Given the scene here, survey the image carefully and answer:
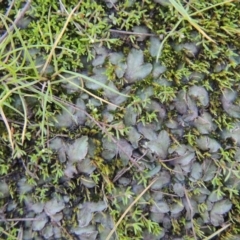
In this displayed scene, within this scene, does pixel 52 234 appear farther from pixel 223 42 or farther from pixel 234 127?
pixel 223 42

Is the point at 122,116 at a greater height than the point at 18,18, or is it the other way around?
the point at 18,18

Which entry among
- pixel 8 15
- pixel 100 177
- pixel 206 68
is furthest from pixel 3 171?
pixel 206 68

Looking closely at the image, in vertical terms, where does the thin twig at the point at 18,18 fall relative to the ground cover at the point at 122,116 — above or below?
above

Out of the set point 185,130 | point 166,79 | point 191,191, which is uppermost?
point 166,79

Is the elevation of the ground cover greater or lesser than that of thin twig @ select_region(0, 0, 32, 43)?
lesser

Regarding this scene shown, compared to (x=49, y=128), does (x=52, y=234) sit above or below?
below

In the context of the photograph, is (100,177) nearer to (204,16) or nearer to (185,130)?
(185,130)
